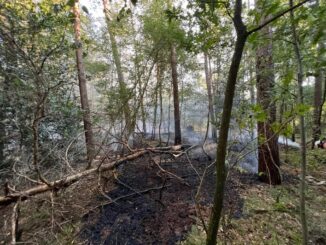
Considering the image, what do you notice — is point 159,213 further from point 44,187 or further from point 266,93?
point 266,93

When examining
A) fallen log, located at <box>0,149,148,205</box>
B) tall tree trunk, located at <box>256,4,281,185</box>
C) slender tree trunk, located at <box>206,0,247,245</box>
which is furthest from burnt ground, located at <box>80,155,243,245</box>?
slender tree trunk, located at <box>206,0,247,245</box>

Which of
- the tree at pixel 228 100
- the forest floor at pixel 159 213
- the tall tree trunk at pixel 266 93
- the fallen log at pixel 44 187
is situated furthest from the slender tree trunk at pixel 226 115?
the fallen log at pixel 44 187

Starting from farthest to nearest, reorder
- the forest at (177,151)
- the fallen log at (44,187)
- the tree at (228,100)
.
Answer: the fallen log at (44,187) < the forest at (177,151) < the tree at (228,100)

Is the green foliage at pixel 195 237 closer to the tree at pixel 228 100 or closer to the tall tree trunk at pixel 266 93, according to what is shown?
the tall tree trunk at pixel 266 93

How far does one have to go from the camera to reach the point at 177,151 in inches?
132

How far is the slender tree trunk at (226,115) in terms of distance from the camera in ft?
3.19

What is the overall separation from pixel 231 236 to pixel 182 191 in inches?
40.9

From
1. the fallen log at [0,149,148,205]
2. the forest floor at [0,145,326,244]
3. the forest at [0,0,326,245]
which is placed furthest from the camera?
the forest floor at [0,145,326,244]

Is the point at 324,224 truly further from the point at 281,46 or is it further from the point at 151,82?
the point at 151,82

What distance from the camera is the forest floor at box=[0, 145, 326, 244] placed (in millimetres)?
2426

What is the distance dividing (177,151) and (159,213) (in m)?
0.95

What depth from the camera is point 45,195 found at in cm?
299

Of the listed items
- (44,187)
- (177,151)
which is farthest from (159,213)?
(44,187)

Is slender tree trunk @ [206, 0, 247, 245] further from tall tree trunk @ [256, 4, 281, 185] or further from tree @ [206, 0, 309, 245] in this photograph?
tall tree trunk @ [256, 4, 281, 185]
